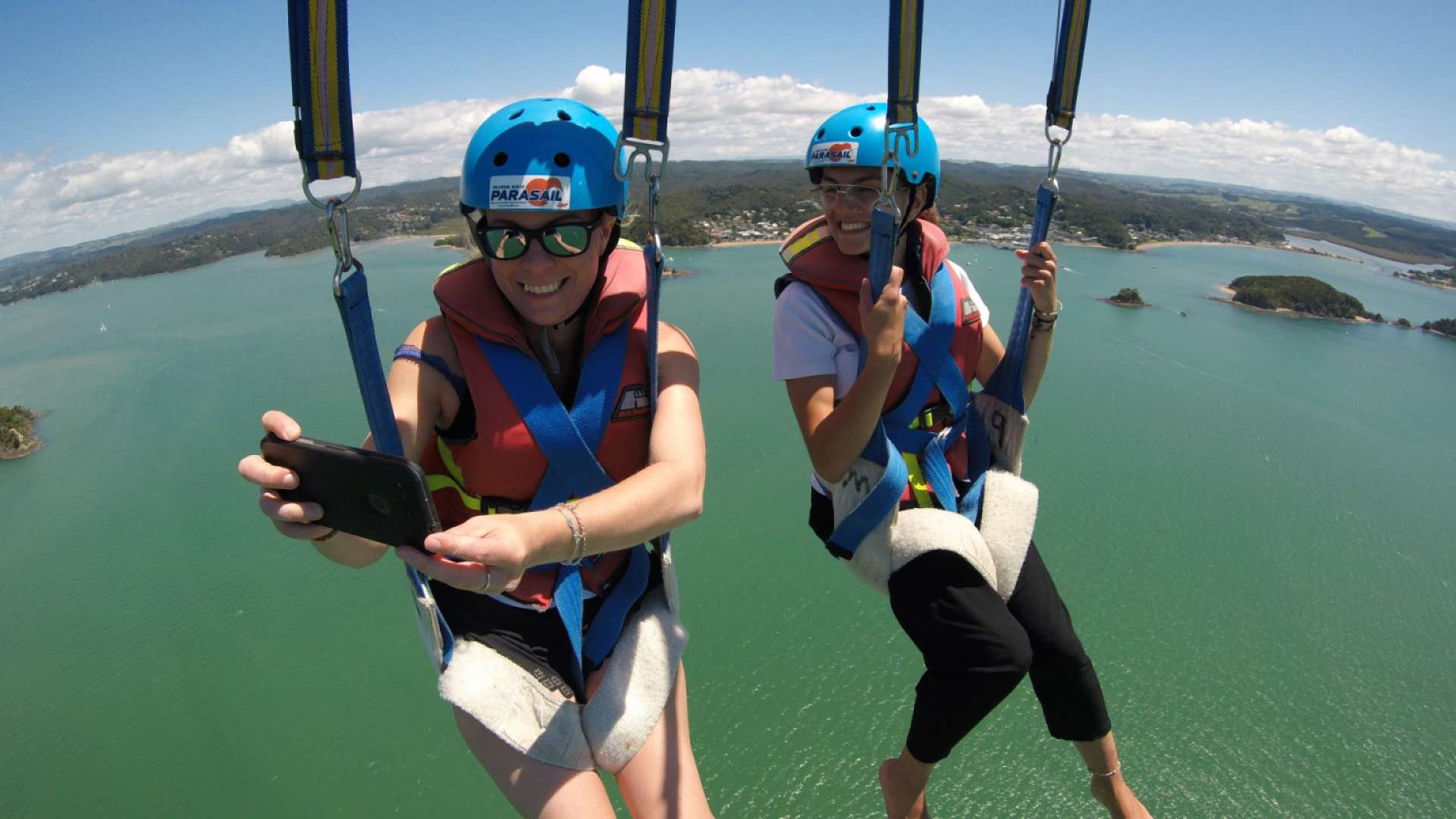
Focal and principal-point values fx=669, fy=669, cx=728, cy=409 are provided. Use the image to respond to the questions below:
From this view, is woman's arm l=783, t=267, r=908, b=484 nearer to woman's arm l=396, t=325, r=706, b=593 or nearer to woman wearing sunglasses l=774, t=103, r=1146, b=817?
woman wearing sunglasses l=774, t=103, r=1146, b=817

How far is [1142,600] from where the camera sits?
28.0ft

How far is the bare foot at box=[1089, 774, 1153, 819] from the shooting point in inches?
75.7

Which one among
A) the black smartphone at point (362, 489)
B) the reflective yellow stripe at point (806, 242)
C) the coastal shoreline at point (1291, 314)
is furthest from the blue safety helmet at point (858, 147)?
the coastal shoreline at point (1291, 314)

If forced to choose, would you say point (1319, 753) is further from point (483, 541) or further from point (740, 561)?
point (483, 541)

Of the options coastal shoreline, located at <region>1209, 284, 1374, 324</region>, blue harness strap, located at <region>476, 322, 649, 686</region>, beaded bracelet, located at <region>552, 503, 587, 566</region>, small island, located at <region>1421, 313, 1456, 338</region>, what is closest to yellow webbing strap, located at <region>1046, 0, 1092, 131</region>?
blue harness strap, located at <region>476, 322, 649, 686</region>

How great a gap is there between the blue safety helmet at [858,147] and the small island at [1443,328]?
119 ft

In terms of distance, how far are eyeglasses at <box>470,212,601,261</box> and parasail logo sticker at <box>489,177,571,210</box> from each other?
4 centimetres

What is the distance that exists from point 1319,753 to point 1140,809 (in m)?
5.96

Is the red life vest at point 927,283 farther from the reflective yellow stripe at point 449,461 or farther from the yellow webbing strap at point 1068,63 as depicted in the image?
the reflective yellow stripe at point 449,461

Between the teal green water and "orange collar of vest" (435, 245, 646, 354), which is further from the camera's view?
the teal green water

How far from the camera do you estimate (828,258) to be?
1724 mm

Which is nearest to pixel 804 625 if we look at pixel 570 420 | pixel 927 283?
pixel 927 283

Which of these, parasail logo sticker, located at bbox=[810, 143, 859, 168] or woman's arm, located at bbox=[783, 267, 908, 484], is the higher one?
parasail logo sticker, located at bbox=[810, 143, 859, 168]

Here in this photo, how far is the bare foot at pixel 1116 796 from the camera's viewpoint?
192 cm
